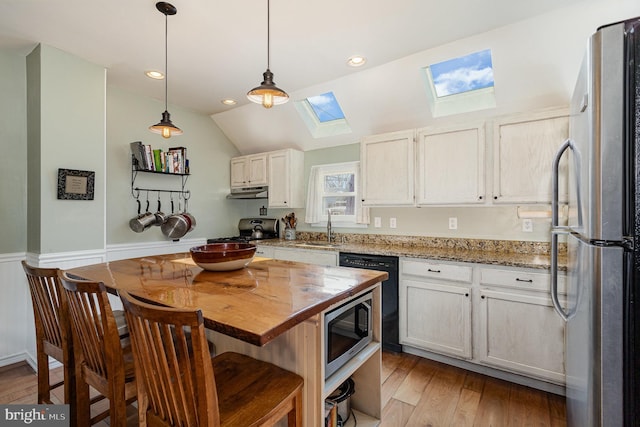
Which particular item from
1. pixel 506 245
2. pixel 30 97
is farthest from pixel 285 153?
pixel 506 245

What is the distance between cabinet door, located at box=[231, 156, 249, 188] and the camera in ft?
14.5

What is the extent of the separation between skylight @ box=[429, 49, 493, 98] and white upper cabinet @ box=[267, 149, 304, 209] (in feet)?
6.37

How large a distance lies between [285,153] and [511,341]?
3.16m

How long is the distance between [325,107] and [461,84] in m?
1.57

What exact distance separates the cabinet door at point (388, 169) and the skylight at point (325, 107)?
0.71 meters

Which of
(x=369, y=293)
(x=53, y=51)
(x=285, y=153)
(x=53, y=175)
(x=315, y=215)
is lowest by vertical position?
(x=369, y=293)

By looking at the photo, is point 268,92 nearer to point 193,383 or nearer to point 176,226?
point 193,383

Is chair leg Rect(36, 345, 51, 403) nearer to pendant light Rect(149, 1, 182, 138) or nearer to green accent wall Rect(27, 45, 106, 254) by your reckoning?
green accent wall Rect(27, 45, 106, 254)

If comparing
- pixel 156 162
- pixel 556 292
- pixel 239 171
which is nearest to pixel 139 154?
pixel 156 162

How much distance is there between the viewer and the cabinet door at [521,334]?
207 centimetres

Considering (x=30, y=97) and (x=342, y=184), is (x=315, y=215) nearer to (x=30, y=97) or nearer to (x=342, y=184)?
(x=342, y=184)

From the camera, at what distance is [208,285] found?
1.42m

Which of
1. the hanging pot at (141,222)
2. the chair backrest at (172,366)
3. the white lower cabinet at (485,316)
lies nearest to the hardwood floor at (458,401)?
the white lower cabinet at (485,316)

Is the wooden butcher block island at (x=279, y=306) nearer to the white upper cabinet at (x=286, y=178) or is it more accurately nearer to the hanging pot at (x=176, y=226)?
the hanging pot at (x=176, y=226)
